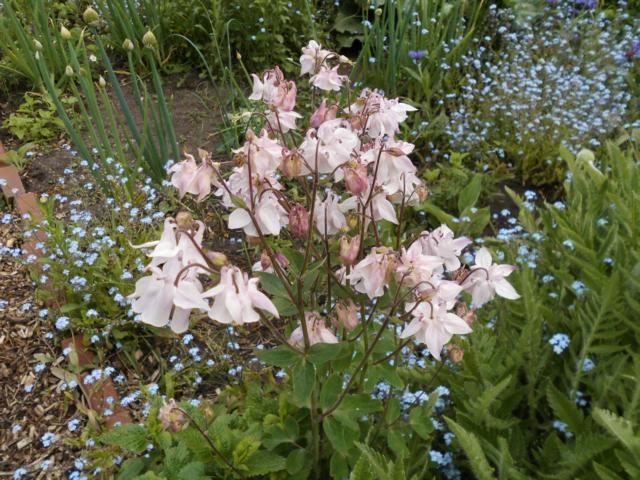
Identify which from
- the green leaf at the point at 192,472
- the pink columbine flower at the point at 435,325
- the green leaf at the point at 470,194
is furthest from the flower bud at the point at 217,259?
the green leaf at the point at 470,194

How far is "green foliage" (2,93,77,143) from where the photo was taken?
3215 mm

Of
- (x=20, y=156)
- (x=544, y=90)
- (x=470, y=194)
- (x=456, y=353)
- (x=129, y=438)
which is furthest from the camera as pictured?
(x=544, y=90)

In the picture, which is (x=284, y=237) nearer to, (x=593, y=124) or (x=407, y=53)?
(x=407, y=53)

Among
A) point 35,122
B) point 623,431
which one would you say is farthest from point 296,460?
point 35,122

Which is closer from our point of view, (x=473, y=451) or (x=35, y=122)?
(x=473, y=451)

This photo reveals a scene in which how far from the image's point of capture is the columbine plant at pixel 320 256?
105cm

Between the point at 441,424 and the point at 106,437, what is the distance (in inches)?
34.0

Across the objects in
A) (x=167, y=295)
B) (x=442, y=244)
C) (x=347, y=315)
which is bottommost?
(x=347, y=315)

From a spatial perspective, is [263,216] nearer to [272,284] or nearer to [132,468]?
[272,284]

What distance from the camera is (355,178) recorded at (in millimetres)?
1157

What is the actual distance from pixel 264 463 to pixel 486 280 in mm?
696

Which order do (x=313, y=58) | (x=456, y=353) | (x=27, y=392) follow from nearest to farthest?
(x=456, y=353)
(x=313, y=58)
(x=27, y=392)

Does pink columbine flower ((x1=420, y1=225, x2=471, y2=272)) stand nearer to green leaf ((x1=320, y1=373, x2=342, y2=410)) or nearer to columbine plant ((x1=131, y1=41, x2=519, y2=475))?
columbine plant ((x1=131, y1=41, x2=519, y2=475))

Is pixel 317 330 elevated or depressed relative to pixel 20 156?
elevated
